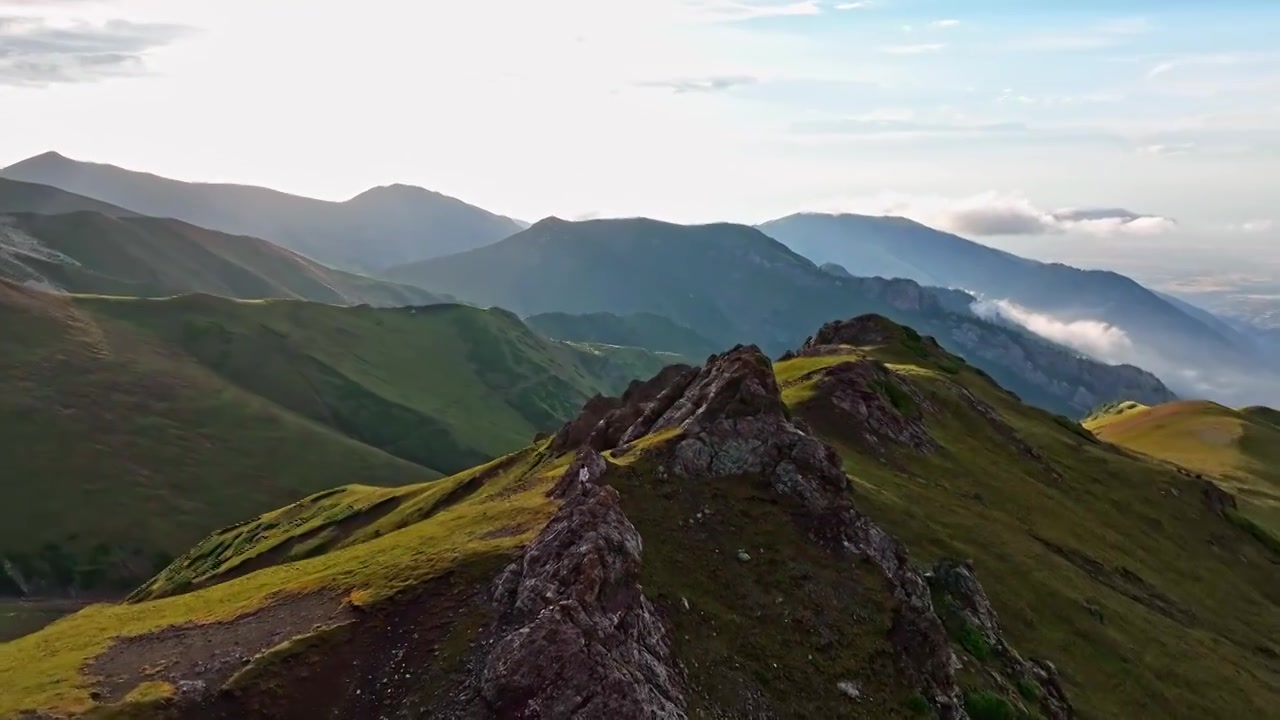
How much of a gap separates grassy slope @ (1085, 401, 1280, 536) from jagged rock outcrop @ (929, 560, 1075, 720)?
292 feet

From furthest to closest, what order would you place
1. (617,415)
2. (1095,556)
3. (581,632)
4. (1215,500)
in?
(1215,500) < (1095,556) < (617,415) < (581,632)

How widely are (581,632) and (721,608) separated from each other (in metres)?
7.98

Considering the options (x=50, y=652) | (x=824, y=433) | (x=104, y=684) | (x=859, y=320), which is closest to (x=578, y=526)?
(x=104, y=684)

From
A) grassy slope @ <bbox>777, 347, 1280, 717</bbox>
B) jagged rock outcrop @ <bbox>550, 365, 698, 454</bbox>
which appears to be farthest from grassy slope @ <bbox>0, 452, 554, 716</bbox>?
grassy slope @ <bbox>777, 347, 1280, 717</bbox>

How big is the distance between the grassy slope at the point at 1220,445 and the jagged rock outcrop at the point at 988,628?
88.9 m

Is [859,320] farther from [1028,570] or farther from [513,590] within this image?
[513,590]

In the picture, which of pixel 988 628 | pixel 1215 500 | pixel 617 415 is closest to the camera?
pixel 988 628

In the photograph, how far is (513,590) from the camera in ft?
118

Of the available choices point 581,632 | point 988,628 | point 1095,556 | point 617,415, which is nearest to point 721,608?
point 581,632

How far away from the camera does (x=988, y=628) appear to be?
47750mm

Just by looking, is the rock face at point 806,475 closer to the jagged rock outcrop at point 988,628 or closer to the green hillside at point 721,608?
the green hillside at point 721,608

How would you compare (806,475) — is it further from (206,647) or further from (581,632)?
(206,647)

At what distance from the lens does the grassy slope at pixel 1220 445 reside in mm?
132625

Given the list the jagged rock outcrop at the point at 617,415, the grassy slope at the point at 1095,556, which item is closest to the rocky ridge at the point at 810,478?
the grassy slope at the point at 1095,556
